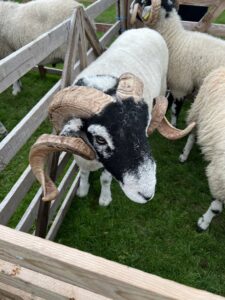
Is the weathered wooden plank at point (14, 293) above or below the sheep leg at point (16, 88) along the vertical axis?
above

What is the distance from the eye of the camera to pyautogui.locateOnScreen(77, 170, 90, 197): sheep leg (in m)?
3.54

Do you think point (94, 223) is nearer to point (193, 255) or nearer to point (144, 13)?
point (193, 255)

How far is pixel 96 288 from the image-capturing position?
102 cm

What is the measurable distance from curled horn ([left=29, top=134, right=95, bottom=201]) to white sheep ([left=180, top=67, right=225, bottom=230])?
→ 131cm

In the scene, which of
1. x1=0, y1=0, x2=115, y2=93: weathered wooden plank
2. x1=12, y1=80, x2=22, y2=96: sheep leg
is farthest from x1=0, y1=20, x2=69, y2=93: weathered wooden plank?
x1=12, y1=80, x2=22, y2=96: sheep leg

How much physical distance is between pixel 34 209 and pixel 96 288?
194 cm

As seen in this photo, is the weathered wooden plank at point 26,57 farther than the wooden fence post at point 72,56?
No

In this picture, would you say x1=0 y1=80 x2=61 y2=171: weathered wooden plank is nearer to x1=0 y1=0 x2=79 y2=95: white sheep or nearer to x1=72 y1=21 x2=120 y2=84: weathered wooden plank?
x1=72 y1=21 x2=120 y2=84: weathered wooden plank

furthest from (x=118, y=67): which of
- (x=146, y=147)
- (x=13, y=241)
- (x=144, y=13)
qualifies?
(x=13, y=241)

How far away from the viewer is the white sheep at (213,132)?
9.47 ft

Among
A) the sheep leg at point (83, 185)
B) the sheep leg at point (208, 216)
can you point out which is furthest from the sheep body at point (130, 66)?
the sheep leg at point (208, 216)

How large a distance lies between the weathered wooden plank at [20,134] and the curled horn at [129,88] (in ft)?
2.48

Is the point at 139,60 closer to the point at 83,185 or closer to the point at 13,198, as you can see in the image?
the point at 83,185

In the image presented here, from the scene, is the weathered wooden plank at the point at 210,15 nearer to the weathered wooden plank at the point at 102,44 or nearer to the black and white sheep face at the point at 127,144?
the weathered wooden plank at the point at 102,44
